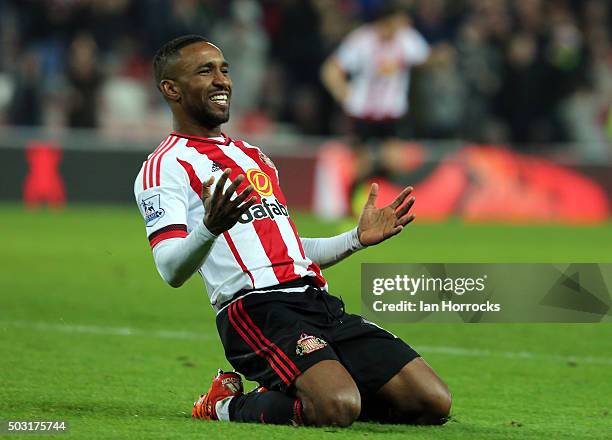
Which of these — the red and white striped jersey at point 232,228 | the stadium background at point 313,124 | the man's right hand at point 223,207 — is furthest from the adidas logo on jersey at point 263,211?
the stadium background at point 313,124

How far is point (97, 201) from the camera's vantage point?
18000 millimetres

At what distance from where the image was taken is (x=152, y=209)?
18.0 ft

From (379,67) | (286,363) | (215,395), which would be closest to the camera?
(286,363)

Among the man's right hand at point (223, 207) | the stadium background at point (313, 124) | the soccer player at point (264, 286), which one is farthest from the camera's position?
the stadium background at point (313, 124)

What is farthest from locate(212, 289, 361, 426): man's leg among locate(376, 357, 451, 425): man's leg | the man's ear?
the man's ear

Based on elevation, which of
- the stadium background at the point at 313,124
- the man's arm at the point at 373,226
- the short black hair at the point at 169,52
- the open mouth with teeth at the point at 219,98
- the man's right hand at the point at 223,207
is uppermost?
the short black hair at the point at 169,52

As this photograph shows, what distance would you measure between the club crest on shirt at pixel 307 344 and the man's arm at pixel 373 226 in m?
0.49

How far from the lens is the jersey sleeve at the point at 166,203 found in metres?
5.41

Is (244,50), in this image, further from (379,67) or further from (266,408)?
(266,408)

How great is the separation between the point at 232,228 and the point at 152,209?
1.18ft

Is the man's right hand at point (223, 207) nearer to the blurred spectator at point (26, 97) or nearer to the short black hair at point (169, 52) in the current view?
the short black hair at point (169, 52)

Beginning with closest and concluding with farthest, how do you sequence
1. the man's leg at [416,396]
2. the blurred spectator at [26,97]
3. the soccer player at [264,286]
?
the soccer player at [264,286], the man's leg at [416,396], the blurred spectator at [26,97]

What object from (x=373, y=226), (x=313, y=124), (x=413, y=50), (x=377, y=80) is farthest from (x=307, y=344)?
(x=313, y=124)

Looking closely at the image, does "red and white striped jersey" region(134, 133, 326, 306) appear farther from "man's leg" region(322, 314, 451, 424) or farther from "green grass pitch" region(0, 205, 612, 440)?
"green grass pitch" region(0, 205, 612, 440)
